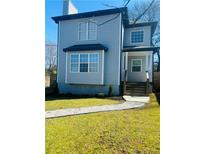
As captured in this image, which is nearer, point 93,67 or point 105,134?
point 105,134

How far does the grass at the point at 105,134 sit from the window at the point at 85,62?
2085 mm

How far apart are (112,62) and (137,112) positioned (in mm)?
1763

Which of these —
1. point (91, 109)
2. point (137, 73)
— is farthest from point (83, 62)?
point (91, 109)

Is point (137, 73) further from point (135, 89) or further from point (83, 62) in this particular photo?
point (83, 62)

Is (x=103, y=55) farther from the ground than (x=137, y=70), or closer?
farther from the ground

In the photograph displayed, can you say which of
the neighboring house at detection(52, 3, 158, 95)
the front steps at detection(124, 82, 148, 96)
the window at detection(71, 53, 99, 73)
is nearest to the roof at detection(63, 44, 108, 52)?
the neighboring house at detection(52, 3, 158, 95)

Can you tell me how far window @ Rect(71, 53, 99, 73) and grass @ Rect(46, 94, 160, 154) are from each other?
6.84ft

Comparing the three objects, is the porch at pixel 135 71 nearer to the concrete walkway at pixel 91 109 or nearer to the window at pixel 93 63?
the concrete walkway at pixel 91 109

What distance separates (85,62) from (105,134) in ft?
9.55

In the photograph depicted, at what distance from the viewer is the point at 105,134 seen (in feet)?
5.44

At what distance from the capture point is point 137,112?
2.35 metres
